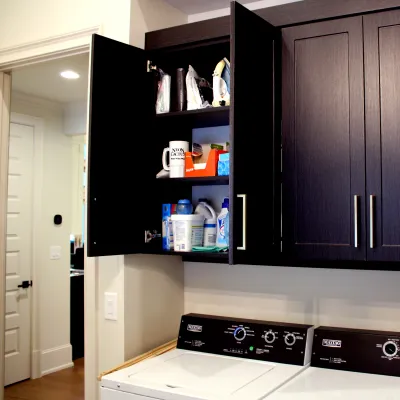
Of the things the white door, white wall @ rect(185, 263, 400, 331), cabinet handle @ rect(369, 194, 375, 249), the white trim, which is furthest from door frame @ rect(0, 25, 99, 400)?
the white door

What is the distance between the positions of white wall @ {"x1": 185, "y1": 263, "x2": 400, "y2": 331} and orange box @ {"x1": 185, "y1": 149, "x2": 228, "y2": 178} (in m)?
0.54

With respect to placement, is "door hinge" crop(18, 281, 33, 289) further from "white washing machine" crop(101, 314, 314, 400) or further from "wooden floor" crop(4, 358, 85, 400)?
"white washing machine" crop(101, 314, 314, 400)

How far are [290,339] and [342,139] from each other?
844 millimetres

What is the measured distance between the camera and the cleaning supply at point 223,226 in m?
2.19

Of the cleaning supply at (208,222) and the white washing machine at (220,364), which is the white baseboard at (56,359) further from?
the cleaning supply at (208,222)

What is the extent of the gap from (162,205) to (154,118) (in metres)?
0.40

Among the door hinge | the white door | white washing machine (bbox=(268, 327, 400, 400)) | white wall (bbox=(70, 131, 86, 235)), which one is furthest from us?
white wall (bbox=(70, 131, 86, 235))

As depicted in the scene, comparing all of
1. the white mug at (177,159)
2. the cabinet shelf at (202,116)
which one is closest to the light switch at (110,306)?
the white mug at (177,159)

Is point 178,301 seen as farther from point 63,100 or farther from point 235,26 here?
point 63,100

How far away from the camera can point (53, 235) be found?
466cm

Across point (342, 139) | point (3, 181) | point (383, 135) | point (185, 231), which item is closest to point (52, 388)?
point (3, 181)

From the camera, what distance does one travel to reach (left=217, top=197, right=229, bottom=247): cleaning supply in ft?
7.19

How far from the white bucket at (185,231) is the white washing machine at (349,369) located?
2.11ft

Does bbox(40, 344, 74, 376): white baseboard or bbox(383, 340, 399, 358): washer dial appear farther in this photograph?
bbox(40, 344, 74, 376): white baseboard
